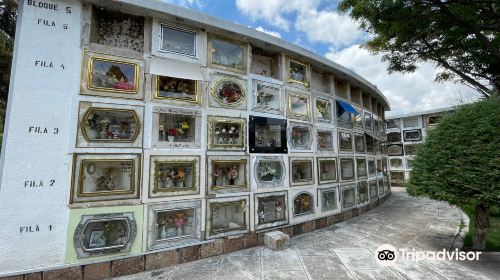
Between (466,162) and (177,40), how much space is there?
8654 mm

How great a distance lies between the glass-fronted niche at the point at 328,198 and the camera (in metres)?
9.23

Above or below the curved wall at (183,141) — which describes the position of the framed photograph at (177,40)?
above

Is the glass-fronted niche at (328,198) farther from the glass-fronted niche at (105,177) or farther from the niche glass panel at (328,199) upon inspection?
the glass-fronted niche at (105,177)

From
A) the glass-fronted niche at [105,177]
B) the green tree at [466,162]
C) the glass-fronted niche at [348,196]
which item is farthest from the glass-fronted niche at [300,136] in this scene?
the glass-fronted niche at [105,177]

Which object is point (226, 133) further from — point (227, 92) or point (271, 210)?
point (271, 210)

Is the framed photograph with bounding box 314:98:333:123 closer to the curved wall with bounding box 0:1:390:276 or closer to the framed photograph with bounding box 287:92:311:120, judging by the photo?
the curved wall with bounding box 0:1:390:276

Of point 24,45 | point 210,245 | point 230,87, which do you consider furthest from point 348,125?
point 24,45

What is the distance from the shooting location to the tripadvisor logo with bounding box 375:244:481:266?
6004 mm

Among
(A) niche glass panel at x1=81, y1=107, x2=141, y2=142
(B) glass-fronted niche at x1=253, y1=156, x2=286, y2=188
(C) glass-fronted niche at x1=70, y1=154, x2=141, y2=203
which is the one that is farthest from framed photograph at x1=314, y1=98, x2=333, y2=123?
(C) glass-fronted niche at x1=70, y1=154, x2=141, y2=203

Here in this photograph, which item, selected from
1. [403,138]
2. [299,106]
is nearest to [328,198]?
[299,106]

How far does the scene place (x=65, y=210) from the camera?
509cm

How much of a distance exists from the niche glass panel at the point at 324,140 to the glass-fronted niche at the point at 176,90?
5.52m

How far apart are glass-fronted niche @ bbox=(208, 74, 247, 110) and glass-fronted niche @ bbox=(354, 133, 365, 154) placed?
724 cm

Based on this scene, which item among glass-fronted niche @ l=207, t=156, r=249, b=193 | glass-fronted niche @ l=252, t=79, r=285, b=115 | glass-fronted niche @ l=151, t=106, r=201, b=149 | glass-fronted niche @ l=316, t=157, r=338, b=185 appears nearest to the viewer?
glass-fronted niche @ l=151, t=106, r=201, b=149
